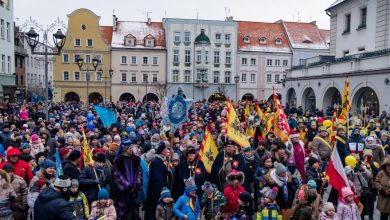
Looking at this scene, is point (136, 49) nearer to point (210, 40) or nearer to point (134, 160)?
point (210, 40)

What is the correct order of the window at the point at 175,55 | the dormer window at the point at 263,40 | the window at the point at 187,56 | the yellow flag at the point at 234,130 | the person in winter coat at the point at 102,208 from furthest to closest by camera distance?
the dormer window at the point at 263,40
the window at the point at 187,56
the window at the point at 175,55
the yellow flag at the point at 234,130
the person in winter coat at the point at 102,208

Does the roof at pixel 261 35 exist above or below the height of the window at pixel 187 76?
above

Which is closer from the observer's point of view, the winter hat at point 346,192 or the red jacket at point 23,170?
the winter hat at point 346,192

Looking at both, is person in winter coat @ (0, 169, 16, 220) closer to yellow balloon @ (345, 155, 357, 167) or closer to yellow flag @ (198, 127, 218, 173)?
yellow flag @ (198, 127, 218, 173)

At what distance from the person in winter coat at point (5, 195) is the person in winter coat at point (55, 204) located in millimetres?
1777

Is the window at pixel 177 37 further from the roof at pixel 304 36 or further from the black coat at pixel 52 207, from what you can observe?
the black coat at pixel 52 207

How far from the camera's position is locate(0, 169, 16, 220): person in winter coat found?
6.43 metres

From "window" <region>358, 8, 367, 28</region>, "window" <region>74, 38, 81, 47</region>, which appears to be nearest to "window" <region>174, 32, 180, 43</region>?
"window" <region>74, 38, 81, 47</region>

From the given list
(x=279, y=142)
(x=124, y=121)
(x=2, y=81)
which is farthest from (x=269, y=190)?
(x=2, y=81)

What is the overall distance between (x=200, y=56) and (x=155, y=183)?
158 feet

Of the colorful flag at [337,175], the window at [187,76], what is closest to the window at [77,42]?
the window at [187,76]

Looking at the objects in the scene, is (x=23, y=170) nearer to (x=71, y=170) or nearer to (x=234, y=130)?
(x=71, y=170)

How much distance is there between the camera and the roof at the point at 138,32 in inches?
2127

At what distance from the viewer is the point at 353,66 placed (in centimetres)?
2448
